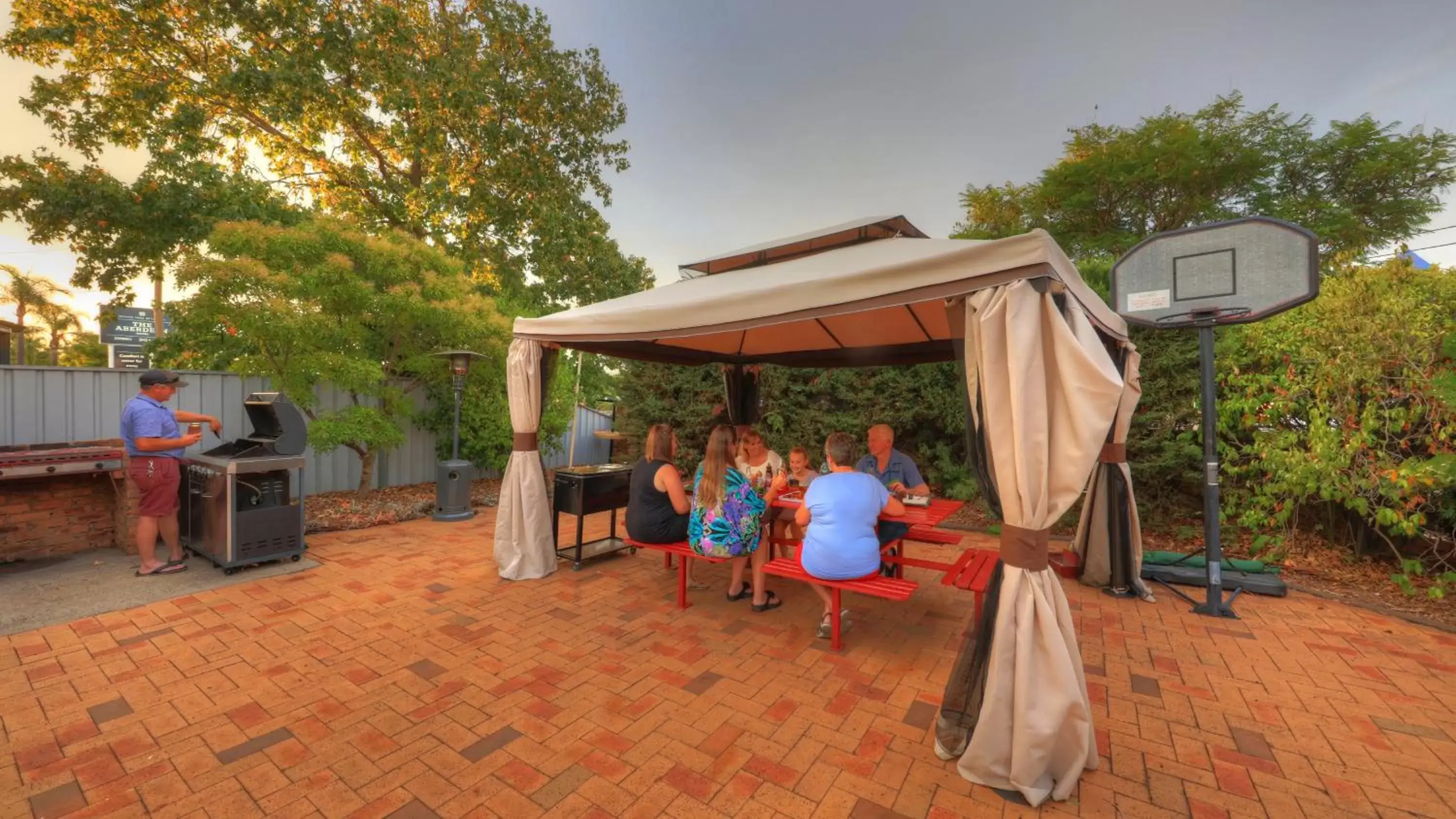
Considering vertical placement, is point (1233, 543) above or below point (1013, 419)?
below

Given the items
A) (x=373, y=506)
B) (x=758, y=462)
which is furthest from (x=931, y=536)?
(x=373, y=506)

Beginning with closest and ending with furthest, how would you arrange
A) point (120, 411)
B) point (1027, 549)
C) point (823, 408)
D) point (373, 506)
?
point (1027, 549), point (120, 411), point (373, 506), point (823, 408)

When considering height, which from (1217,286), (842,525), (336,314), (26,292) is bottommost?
(842,525)

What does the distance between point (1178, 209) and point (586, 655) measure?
1748 cm

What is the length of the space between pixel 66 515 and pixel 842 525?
680cm

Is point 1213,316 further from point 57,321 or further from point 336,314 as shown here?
point 57,321

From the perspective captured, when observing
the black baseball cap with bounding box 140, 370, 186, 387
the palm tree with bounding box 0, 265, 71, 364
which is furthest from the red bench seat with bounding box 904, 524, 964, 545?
the palm tree with bounding box 0, 265, 71, 364

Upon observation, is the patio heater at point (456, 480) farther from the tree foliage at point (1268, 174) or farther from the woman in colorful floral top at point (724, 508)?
the tree foliage at point (1268, 174)

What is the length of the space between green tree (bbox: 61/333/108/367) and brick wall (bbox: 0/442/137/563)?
122 feet

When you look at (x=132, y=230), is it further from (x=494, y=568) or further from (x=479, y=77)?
(x=494, y=568)

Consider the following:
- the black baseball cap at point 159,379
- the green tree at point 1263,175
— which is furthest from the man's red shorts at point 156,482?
the green tree at point 1263,175

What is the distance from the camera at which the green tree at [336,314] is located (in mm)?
5438

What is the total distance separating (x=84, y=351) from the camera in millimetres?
30484

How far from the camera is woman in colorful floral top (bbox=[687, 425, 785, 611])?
3.59 meters
